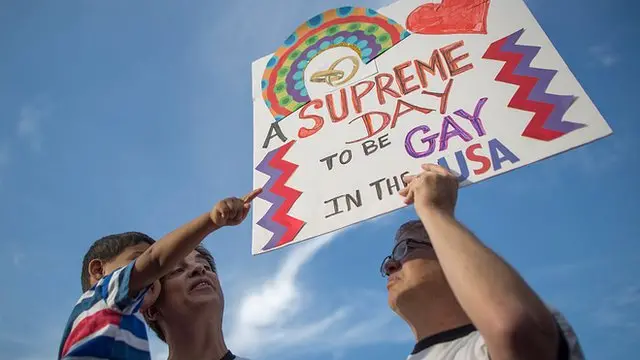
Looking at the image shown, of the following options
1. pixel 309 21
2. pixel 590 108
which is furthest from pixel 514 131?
pixel 309 21

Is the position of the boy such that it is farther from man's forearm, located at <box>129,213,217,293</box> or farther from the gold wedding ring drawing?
the gold wedding ring drawing

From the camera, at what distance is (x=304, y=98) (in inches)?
96.3

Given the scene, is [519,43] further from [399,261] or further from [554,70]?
Answer: [399,261]

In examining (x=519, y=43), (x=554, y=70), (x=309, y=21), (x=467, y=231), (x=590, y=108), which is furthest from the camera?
(x=309, y=21)

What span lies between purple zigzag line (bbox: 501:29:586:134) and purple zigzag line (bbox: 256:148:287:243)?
1079mm

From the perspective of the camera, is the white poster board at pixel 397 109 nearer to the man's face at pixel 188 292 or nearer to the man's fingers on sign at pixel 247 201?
the man's fingers on sign at pixel 247 201

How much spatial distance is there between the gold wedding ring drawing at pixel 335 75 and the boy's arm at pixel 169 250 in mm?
1018

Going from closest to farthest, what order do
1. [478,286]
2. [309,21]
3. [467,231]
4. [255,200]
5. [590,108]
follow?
1. [478,286]
2. [467,231]
3. [590,108]
4. [255,200]
5. [309,21]

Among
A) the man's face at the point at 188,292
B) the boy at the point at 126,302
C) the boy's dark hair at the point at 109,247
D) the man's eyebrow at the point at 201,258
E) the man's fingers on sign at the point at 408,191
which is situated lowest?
the boy at the point at 126,302

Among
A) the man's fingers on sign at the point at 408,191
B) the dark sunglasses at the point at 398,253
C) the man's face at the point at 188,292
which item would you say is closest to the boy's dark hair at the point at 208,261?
the man's face at the point at 188,292

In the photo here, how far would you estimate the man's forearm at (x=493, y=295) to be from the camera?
97 cm

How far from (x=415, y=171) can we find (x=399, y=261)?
0.37 meters

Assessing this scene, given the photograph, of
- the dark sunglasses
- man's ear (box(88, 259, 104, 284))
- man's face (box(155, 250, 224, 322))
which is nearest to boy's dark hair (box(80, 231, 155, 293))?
man's ear (box(88, 259, 104, 284))

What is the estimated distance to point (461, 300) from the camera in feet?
3.48
